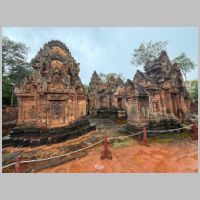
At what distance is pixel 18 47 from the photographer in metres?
23.5

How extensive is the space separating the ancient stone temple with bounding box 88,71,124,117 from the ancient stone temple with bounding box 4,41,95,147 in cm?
731

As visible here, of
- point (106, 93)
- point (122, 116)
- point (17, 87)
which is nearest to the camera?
point (17, 87)

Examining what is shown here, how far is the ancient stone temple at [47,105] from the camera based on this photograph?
6.75m

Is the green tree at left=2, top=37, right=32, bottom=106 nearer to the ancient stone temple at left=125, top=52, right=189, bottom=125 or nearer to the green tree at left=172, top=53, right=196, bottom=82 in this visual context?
the ancient stone temple at left=125, top=52, right=189, bottom=125

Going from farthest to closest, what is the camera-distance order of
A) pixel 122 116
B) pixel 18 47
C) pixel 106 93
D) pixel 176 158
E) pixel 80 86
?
pixel 18 47, pixel 106 93, pixel 122 116, pixel 80 86, pixel 176 158

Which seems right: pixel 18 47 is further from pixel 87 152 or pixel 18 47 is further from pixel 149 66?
pixel 87 152

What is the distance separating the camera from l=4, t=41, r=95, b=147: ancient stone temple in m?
6.75

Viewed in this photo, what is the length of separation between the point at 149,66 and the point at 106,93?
7177 mm

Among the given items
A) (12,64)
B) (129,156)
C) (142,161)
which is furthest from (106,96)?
(12,64)

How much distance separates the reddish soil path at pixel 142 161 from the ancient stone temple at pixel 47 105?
2741mm

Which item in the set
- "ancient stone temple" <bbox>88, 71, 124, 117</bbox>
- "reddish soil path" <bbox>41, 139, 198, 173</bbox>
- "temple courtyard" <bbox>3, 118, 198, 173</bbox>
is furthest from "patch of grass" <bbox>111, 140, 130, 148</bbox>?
"ancient stone temple" <bbox>88, 71, 124, 117</bbox>

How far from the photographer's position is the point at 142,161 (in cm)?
428

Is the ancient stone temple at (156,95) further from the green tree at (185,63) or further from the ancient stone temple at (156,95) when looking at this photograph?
the green tree at (185,63)

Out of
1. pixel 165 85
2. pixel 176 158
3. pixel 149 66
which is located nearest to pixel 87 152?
pixel 176 158
